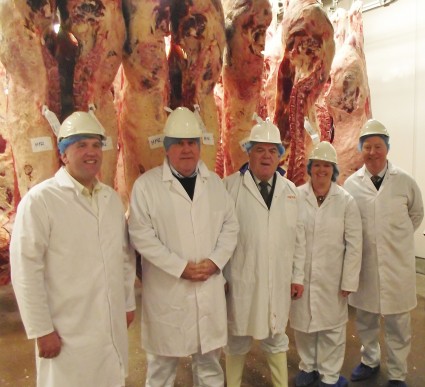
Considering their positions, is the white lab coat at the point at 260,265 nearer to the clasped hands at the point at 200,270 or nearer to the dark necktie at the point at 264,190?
the dark necktie at the point at 264,190

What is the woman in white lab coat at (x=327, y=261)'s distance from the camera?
3002 millimetres

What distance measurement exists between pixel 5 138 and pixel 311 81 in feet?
8.36

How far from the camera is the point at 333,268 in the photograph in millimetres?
3031

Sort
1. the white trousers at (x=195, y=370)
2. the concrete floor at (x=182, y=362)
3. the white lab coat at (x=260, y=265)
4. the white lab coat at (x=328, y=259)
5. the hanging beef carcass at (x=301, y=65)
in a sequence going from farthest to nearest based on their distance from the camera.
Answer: the hanging beef carcass at (x=301, y=65), the concrete floor at (x=182, y=362), the white lab coat at (x=328, y=259), the white lab coat at (x=260, y=265), the white trousers at (x=195, y=370)

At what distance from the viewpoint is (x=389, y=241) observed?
3.15 meters

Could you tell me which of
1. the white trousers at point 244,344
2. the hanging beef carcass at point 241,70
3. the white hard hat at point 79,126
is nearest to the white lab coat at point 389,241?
the white trousers at point 244,344

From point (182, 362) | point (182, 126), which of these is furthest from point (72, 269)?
point (182, 362)

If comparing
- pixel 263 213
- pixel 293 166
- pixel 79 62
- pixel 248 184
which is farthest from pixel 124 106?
pixel 293 166

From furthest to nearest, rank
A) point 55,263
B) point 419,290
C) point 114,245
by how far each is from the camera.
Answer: point 419,290 < point 114,245 < point 55,263

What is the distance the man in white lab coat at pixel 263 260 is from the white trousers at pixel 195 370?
0.23m

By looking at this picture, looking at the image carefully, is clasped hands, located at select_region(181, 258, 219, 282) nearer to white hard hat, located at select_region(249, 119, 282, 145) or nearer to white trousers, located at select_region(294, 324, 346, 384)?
white hard hat, located at select_region(249, 119, 282, 145)

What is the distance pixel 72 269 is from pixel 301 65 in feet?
8.58

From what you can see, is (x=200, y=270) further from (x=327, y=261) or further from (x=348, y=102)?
(x=348, y=102)

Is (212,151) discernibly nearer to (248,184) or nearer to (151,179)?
(248,184)
